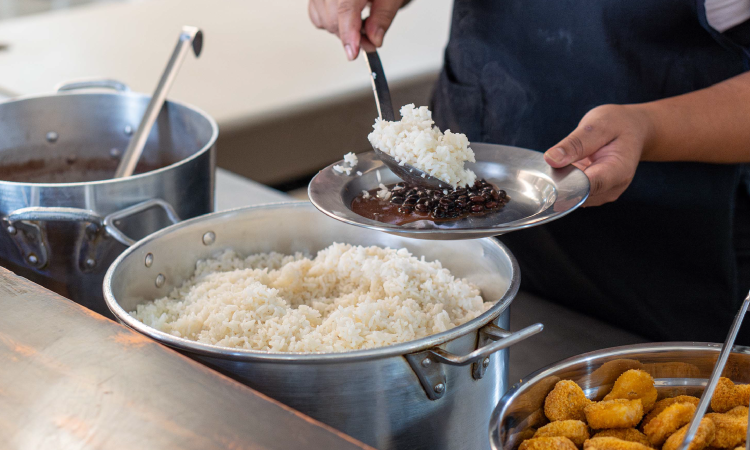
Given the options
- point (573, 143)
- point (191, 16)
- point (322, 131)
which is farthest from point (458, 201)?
point (191, 16)

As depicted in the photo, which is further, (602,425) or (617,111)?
(617,111)

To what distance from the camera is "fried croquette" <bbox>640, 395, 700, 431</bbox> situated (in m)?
0.70

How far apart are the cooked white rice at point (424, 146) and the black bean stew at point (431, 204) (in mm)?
25

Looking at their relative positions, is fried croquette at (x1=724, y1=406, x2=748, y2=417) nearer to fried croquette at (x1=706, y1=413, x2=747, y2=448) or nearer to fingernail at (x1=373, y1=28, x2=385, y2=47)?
fried croquette at (x1=706, y1=413, x2=747, y2=448)

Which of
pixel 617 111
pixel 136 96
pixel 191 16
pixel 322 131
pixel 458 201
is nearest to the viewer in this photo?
pixel 458 201

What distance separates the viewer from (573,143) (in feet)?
3.41

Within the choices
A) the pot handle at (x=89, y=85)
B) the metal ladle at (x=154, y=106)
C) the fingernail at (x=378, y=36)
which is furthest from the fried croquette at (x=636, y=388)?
the pot handle at (x=89, y=85)

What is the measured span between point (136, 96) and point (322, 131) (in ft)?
4.08

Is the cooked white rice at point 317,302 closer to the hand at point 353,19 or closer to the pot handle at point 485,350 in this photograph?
the pot handle at point 485,350

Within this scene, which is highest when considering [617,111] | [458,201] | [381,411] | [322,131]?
[617,111]

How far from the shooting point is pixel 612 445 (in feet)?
2.04

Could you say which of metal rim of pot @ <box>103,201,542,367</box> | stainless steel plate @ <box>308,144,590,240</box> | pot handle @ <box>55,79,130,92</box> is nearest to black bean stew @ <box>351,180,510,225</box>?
stainless steel plate @ <box>308,144,590,240</box>

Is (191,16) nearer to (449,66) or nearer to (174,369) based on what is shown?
(449,66)

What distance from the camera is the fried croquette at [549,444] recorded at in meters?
0.63
